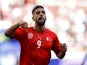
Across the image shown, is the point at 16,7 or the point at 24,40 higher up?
the point at 16,7

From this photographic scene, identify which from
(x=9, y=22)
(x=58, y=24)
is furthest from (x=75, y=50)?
(x=9, y=22)

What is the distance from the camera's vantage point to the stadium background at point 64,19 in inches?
92.4

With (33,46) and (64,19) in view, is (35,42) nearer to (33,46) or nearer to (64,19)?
(33,46)

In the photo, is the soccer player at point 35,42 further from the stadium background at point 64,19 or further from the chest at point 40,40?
the stadium background at point 64,19

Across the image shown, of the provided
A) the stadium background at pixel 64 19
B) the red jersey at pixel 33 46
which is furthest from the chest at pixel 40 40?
the stadium background at pixel 64 19

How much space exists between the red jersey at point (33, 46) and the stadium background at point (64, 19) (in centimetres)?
48

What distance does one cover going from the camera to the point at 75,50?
245cm

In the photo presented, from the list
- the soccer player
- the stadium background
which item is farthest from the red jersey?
the stadium background

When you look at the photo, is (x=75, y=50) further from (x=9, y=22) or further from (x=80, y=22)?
(x=9, y=22)

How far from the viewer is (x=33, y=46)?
1830mm

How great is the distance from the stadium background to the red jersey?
1.57 feet

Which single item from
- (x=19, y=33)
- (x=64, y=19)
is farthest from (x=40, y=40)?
(x=64, y=19)

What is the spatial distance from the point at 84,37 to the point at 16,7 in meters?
0.64

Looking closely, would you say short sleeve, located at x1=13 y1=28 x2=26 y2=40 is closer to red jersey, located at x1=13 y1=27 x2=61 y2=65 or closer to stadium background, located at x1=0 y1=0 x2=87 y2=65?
red jersey, located at x1=13 y1=27 x2=61 y2=65
